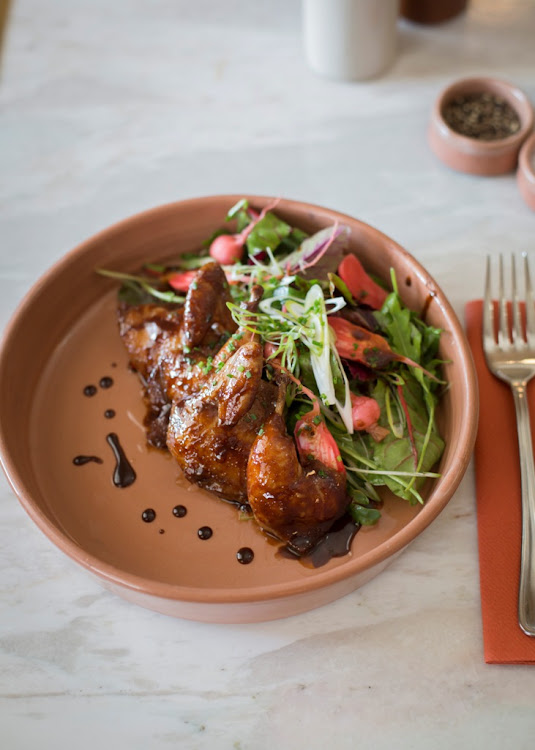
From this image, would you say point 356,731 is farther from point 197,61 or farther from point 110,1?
point 110,1

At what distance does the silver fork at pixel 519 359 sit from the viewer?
1.88m

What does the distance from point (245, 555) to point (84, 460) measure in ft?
1.82

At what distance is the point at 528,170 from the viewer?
2.55 metres

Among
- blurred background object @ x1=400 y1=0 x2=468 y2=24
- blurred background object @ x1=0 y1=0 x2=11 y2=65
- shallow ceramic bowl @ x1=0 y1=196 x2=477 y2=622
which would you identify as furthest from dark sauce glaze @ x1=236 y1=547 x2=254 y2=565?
blurred background object @ x1=0 y1=0 x2=11 y2=65

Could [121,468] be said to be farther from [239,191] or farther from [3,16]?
[3,16]

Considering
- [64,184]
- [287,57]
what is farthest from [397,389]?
[287,57]

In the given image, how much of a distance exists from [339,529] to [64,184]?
1792mm

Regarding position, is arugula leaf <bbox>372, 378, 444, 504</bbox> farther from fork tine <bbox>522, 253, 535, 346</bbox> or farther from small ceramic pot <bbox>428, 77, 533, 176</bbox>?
small ceramic pot <bbox>428, 77, 533, 176</bbox>

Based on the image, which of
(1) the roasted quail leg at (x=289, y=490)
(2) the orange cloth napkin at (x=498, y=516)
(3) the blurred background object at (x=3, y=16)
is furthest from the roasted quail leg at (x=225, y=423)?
(3) the blurred background object at (x=3, y=16)

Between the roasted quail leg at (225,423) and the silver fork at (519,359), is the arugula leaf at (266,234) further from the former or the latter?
the silver fork at (519,359)

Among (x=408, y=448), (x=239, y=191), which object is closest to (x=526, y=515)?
(x=408, y=448)

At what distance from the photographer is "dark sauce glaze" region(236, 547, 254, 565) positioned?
1841 mm

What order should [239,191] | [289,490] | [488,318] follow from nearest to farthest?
1. [289,490]
2. [488,318]
3. [239,191]

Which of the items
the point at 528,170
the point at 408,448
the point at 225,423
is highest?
the point at 528,170
